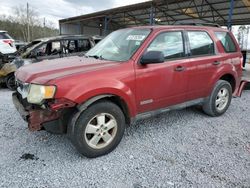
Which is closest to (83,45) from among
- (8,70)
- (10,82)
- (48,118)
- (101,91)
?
(8,70)

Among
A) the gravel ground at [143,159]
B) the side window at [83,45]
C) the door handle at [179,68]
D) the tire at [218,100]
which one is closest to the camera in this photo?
the gravel ground at [143,159]

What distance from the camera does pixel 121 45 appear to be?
3.63 m

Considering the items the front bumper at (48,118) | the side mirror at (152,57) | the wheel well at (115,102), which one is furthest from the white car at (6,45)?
the side mirror at (152,57)

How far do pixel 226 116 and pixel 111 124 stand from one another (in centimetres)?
277

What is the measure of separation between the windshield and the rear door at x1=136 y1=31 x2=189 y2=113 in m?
0.22

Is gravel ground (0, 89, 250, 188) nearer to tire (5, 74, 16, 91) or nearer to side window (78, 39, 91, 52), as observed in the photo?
tire (5, 74, 16, 91)

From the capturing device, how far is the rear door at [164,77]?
130 inches

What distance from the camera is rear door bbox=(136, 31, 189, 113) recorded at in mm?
3314

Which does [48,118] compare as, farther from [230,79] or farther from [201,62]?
[230,79]

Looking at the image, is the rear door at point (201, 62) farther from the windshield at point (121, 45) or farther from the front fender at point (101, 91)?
the front fender at point (101, 91)

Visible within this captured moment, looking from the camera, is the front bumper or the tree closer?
the front bumper

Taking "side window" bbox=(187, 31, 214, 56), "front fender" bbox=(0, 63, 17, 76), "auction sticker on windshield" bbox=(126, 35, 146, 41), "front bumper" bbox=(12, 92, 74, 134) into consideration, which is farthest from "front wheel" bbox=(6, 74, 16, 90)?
"side window" bbox=(187, 31, 214, 56)

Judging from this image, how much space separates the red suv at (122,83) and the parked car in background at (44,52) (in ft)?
11.1

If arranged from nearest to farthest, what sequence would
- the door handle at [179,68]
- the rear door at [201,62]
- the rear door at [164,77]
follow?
1. the rear door at [164,77]
2. the door handle at [179,68]
3. the rear door at [201,62]
